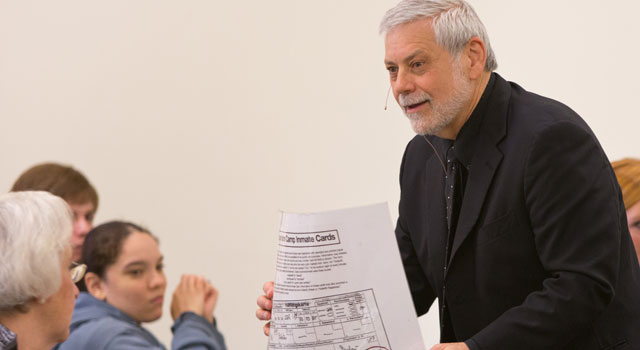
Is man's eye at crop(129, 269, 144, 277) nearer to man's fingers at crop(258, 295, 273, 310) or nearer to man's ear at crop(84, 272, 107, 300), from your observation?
man's ear at crop(84, 272, 107, 300)

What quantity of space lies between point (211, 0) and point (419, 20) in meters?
2.84

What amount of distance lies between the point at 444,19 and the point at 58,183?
2.14m

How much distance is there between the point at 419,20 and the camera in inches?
70.6

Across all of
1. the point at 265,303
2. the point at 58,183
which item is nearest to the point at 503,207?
the point at 265,303

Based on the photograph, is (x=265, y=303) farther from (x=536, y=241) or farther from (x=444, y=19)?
(x=444, y=19)

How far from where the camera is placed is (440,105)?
1820 millimetres

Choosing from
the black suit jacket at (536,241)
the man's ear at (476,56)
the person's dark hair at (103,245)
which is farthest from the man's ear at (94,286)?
the man's ear at (476,56)

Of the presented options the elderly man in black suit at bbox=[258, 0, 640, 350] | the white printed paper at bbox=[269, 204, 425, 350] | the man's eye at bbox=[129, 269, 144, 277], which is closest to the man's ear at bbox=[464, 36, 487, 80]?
the elderly man in black suit at bbox=[258, 0, 640, 350]

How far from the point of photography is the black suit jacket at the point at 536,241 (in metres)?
1.61

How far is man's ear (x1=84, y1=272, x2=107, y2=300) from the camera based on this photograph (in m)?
3.09

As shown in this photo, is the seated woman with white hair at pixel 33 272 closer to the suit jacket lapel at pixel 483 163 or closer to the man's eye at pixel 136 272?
the suit jacket lapel at pixel 483 163

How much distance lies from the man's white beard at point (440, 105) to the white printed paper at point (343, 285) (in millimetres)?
287

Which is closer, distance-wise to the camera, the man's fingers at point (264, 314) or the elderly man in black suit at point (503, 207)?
the elderly man in black suit at point (503, 207)

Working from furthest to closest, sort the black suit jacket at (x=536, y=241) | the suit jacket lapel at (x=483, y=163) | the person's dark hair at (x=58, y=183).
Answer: the person's dark hair at (x=58, y=183) < the suit jacket lapel at (x=483, y=163) < the black suit jacket at (x=536, y=241)
